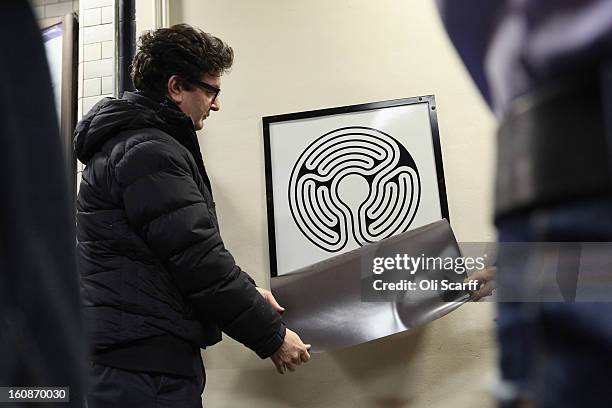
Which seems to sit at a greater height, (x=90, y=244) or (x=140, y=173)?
(x=140, y=173)

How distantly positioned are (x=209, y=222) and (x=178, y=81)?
17.7 inches

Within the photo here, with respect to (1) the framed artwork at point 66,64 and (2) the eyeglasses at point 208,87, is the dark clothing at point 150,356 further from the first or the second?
(1) the framed artwork at point 66,64

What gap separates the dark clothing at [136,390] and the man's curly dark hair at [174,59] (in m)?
0.75

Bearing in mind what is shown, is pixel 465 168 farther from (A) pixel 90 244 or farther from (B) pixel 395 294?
(A) pixel 90 244

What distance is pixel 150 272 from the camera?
1.67 meters

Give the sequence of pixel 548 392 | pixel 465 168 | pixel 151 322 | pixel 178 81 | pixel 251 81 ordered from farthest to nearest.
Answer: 1. pixel 251 81
2. pixel 465 168
3. pixel 178 81
4. pixel 151 322
5. pixel 548 392

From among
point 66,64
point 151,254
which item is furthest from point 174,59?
point 66,64

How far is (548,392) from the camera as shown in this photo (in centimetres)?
49

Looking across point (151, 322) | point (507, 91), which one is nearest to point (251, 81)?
point (151, 322)

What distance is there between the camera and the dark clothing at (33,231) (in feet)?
1.46

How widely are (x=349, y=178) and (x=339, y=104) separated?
0.27 meters

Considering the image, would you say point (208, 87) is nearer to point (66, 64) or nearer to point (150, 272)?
point (150, 272)

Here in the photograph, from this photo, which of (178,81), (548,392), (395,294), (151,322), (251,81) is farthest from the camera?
(251,81)

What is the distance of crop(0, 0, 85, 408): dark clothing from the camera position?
1.46 ft
